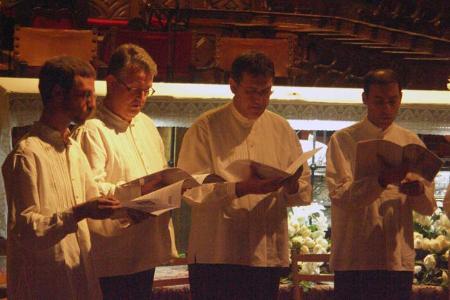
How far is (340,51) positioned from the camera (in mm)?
11367

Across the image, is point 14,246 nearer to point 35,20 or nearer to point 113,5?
point 35,20

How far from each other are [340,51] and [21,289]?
8.69 m

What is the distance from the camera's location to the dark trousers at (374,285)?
410cm

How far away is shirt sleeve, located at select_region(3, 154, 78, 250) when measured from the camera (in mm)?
3016

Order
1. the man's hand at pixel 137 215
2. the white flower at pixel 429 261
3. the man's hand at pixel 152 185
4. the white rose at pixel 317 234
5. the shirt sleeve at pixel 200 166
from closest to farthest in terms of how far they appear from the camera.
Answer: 1. the man's hand at pixel 137 215
2. the man's hand at pixel 152 185
3. the shirt sleeve at pixel 200 166
4. the white flower at pixel 429 261
5. the white rose at pixel 317 234

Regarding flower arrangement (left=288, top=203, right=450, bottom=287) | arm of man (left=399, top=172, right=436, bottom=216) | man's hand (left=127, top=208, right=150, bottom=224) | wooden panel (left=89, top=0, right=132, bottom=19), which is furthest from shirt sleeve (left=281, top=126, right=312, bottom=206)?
wooden panel (left=89, top=0, right=132, bottom=19)

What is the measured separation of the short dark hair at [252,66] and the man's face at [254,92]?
0.06ft

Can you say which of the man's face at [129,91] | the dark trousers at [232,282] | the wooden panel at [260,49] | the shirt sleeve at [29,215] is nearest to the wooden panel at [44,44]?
the wooden panel at [260,49]

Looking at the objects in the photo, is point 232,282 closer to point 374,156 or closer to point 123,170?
point 123,170

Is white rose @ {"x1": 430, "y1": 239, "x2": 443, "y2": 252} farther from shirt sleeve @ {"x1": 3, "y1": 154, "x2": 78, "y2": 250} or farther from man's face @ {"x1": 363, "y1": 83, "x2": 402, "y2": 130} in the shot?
shirt sleeve @ {"x1": 3, "y1": 154, "x2": 78, "y2": 250}

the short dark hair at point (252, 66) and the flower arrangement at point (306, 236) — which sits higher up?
the short dark hair at point (252, 66)

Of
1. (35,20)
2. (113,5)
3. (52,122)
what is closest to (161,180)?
(52,122)

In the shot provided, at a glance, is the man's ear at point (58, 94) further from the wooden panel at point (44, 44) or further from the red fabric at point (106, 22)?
the red fabric at point (106, 22)

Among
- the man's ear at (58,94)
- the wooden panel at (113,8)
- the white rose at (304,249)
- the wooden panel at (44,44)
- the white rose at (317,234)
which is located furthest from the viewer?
the wooden panel at (113,8)
